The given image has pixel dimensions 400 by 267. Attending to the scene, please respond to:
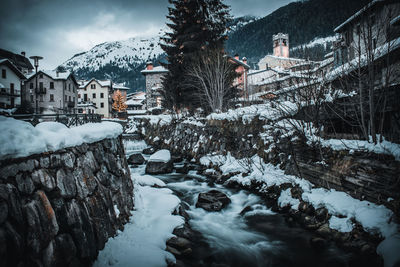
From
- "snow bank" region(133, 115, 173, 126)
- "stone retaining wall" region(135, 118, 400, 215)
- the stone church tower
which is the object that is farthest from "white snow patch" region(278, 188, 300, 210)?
the stone church tower

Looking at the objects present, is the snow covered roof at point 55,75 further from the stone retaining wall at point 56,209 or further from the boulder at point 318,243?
the boulder at point 318,243

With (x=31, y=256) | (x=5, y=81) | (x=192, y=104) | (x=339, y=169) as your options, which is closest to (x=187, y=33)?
(x=192, y=104)

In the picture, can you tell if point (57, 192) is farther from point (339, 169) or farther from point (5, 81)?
point (5, 81)

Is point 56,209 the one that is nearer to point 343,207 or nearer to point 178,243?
point 178,243

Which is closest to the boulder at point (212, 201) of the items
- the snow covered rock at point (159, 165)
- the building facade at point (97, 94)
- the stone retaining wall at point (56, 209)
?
the stone retaining wall at point (56, 209)

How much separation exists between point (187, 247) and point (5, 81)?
39.8 metres

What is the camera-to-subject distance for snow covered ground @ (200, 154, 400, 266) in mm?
4648

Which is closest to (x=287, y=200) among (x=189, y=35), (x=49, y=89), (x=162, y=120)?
(x=189, y=35)

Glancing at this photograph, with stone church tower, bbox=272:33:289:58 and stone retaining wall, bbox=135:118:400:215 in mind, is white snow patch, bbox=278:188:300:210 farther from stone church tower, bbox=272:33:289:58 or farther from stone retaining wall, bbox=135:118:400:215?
stone church tower, bbox=272:33:289:58

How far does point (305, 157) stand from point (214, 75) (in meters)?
11.3

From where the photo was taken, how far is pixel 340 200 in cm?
637

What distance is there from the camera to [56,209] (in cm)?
313

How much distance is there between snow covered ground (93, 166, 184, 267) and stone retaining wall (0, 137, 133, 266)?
0.88 feet

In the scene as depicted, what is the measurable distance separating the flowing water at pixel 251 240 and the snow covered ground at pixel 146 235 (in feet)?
3.18
